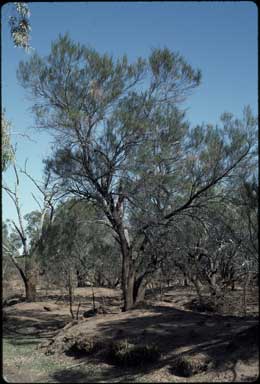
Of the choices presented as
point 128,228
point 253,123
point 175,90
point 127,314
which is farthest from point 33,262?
point 253,123

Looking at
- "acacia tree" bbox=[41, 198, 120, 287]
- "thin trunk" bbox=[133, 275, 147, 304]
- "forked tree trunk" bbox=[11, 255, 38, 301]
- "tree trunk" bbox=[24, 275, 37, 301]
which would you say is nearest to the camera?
"thin trunk" bbox=[133, 275, 147, 304]

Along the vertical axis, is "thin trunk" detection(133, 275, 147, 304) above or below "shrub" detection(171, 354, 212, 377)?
above

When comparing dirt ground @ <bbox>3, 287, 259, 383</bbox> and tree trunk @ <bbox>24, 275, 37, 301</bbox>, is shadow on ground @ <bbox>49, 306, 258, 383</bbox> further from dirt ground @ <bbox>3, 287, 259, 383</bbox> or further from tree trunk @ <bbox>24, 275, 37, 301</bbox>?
tree trunk @ <bbox>24, 275, 37, 301</bbox>

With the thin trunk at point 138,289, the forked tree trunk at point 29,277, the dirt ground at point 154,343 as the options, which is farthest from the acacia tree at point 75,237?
the dirt ground at point 154,343

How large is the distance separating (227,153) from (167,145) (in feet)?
5.45

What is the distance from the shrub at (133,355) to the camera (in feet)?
28.5

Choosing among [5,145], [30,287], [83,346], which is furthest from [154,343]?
[30,287]

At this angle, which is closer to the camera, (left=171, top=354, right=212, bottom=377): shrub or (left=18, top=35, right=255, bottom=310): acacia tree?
(left=171, top=354, right=212, bottom=377): shrub

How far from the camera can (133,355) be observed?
873cm

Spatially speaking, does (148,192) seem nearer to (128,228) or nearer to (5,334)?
(128,228)

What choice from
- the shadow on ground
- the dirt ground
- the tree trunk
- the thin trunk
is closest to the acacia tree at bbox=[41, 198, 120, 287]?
the tree trunk

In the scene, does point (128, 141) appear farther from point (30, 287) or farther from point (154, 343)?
point (30, 287)

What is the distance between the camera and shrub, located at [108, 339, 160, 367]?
8.67 metres

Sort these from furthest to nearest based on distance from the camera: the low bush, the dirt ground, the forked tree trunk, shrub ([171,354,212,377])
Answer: the forked tree trunk → the low bush → shrub ([171,354,212,377]) → the dirt ground
